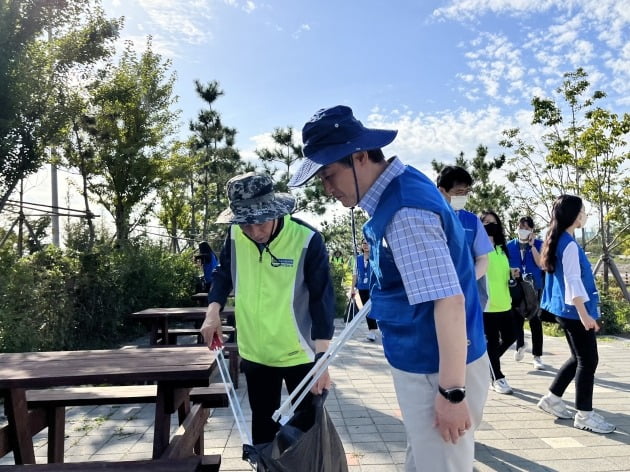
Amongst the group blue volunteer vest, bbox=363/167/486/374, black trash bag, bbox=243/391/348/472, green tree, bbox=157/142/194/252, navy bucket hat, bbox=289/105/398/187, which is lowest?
black trash bag, bbox=243/391/348/472

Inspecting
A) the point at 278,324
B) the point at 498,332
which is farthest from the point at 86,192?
the point at 278,324

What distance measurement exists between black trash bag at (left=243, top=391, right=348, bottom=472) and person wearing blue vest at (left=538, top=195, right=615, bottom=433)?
2343 millimetres

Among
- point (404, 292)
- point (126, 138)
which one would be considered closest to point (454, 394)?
point (404, 292)

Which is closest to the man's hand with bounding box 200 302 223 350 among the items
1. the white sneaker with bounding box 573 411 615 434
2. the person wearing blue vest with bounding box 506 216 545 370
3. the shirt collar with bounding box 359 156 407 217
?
the shirt collar with bounding box 359 156 407 217

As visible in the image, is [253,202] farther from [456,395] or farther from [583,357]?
[583,357]

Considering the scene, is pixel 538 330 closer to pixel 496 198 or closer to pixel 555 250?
pixel 555 250

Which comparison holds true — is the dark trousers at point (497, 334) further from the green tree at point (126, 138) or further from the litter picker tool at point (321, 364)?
the green tree at point (126, 138)

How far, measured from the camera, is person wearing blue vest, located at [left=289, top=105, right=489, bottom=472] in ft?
4.47

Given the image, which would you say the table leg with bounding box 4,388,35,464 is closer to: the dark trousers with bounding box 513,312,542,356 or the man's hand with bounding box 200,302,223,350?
the man's hand with bounding box 200,302,223,350

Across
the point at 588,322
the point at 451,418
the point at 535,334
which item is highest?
the point at 451,418

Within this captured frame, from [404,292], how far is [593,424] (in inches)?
117

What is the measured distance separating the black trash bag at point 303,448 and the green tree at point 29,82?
6027 millimetres

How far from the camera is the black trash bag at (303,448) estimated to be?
1.73 metres

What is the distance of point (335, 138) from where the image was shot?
5.03 ft
